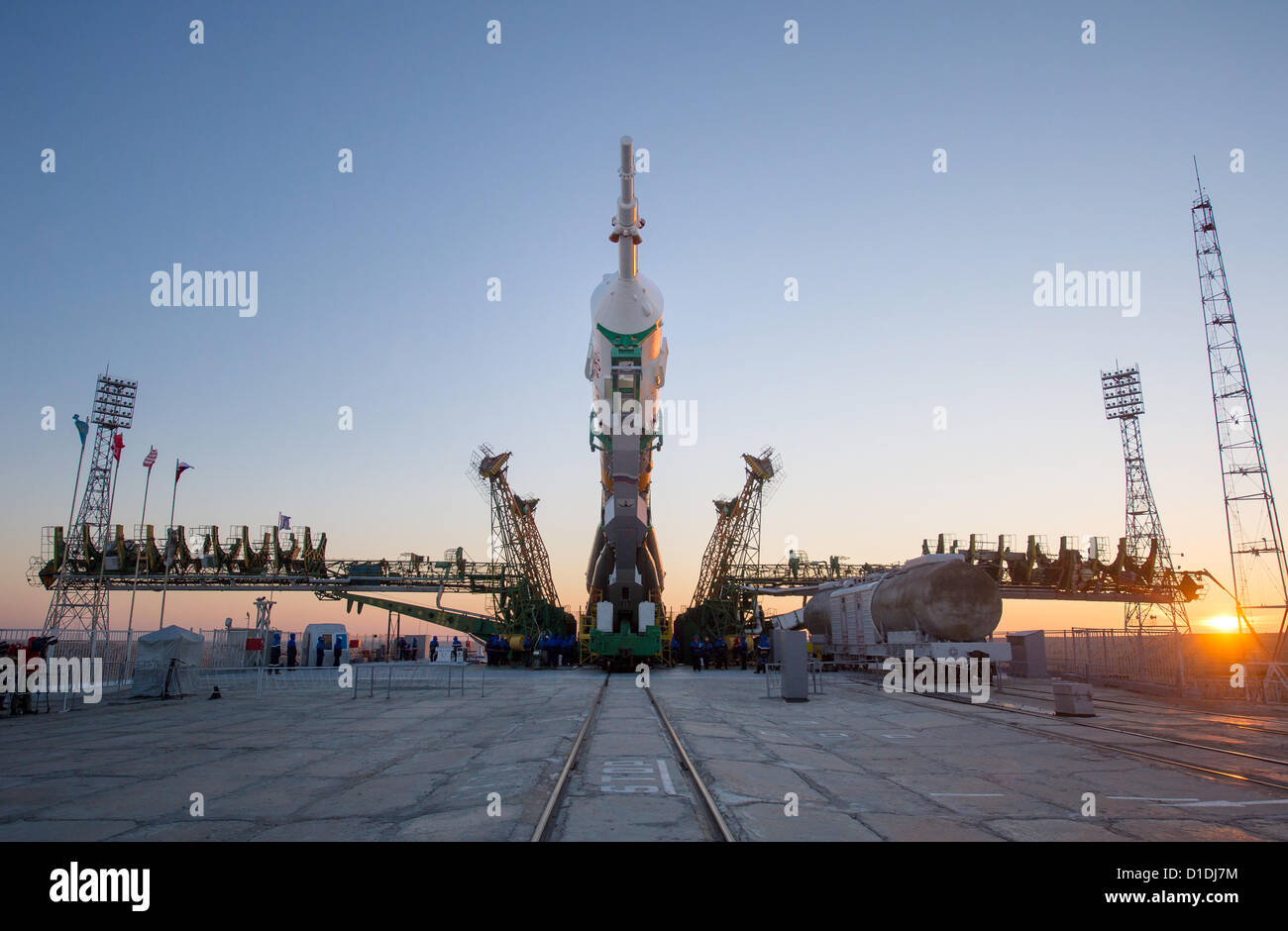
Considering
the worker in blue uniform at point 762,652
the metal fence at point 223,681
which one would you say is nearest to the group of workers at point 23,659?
the metal fence at point 223,681

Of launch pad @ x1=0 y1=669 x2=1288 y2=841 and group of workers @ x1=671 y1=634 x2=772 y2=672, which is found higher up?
launch pad @ x1=0 y1=669 x2=1288 y2=841

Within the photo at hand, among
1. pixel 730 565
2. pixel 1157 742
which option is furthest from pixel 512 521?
pixel 1157 742

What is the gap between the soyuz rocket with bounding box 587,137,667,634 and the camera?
2236 centimetres

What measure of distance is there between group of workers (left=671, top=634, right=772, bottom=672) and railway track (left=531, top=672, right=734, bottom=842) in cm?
2312

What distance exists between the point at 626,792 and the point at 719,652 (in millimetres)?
31362

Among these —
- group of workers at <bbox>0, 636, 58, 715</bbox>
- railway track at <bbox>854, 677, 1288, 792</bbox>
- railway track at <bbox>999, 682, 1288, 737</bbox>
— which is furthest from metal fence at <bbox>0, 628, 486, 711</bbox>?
railway track at <bbox>999, 682, 1288, 737</bbox>

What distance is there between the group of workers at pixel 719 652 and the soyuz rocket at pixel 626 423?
532cm

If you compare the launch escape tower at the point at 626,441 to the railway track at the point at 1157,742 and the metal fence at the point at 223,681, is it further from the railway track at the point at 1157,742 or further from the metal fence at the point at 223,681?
the railway track at the point at 1157,742

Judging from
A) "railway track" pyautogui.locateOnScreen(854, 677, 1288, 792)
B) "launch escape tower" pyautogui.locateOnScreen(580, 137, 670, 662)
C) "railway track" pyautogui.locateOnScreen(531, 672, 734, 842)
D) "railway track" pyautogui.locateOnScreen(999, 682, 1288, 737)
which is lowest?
"railway track" pyautogui.locateOnScreen(999, 682, 1288, 737)

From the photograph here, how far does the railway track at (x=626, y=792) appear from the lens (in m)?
6.38

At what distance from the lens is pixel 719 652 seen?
126ft

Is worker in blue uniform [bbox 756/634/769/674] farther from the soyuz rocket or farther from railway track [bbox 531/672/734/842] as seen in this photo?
railway track [bbox 531/672/734/842]

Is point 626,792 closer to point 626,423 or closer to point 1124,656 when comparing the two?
point 626,423
